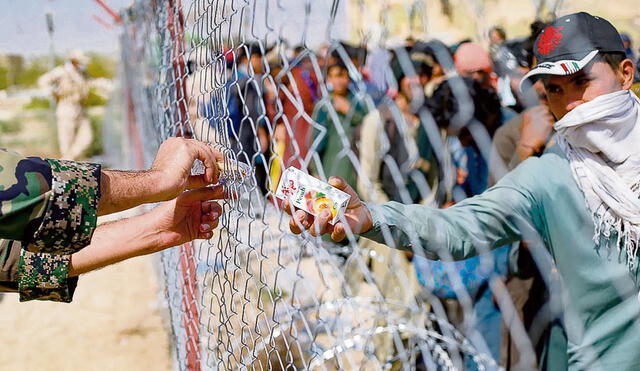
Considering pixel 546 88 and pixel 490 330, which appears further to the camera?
pixel 490 330

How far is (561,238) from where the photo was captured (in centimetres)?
196

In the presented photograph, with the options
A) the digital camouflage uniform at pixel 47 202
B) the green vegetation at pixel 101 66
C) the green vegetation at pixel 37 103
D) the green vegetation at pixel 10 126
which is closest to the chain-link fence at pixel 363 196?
the digital camouflage uniform at pixel 47 202

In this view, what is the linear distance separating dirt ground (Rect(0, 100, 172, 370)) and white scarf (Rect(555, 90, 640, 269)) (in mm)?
3394

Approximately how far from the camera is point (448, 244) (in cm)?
191

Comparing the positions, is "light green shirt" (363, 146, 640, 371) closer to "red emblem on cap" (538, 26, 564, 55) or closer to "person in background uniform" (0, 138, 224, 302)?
"red emblem on cap" (538, 26, 564, 55)

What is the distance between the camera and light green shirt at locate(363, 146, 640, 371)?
73.9 inches

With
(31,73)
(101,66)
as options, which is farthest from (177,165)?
(31,73)

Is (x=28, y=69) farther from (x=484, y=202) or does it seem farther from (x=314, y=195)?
(x=314, y=195)

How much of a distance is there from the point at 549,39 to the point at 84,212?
1371 millimetres

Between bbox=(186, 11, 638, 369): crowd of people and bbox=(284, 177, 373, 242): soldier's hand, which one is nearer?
bbox=(284, 177, 373, 242): soldier's hand

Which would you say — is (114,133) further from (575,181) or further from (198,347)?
(575,181)

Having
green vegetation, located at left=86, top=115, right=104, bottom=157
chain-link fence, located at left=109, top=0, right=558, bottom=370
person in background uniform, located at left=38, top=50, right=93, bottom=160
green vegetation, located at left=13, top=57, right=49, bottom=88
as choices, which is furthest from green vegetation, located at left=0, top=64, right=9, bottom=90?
chain-link fence, located at left=109, top=0, right=558, bottom=370

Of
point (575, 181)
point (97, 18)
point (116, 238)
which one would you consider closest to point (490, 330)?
point (575, 181)

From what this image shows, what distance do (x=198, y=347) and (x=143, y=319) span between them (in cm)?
245
